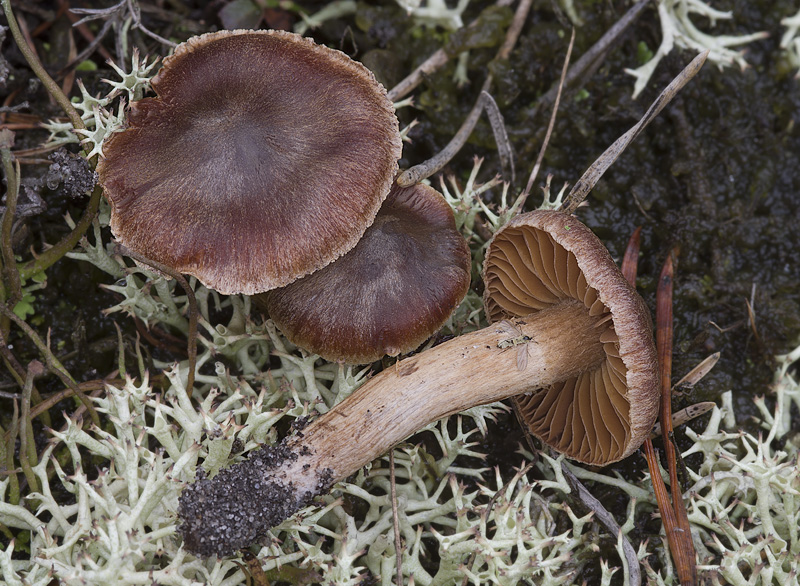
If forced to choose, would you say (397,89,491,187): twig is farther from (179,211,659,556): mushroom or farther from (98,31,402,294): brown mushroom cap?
(179,211,659,556): mushroom

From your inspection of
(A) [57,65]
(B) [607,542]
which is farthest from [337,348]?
(A) [57,65]

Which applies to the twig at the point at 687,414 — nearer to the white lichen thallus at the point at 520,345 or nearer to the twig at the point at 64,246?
the white lichen thallus at the point at 520,345

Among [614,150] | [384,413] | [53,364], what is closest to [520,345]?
[384,413]

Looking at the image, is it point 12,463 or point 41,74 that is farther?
point 41,74

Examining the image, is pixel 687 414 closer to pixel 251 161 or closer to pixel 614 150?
pixel 614 150

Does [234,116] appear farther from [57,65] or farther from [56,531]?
[56,531]
